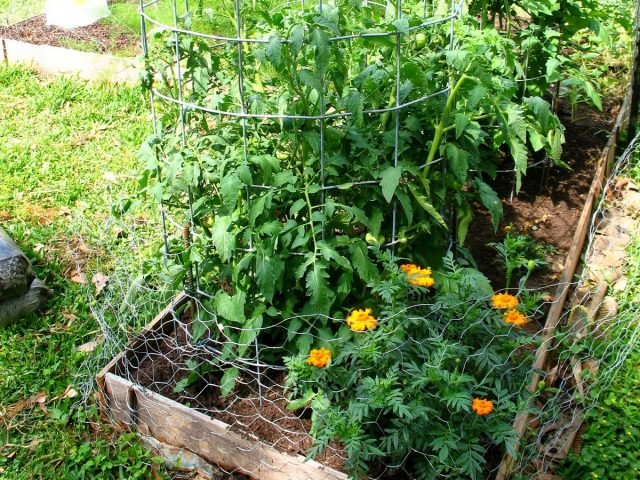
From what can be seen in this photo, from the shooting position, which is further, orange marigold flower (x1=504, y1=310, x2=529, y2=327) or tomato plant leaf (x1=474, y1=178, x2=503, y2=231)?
tomato plant leaf (x1=474, y1=178, x2=503, y2=231)

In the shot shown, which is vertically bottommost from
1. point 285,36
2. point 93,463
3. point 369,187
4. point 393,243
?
point 93,463

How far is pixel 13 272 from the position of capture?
13.5ft

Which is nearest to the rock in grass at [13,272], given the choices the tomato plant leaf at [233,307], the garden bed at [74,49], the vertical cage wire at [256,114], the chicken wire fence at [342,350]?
the chicken wire fence at [342,350]

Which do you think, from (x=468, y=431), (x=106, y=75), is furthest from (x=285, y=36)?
(x=106, y=75)

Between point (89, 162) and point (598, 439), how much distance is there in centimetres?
375

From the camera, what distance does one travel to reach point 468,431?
2.86 metres

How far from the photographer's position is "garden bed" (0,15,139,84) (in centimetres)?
656

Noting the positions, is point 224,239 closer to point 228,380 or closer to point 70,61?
point 228,380

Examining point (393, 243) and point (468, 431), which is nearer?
point (468, 431)

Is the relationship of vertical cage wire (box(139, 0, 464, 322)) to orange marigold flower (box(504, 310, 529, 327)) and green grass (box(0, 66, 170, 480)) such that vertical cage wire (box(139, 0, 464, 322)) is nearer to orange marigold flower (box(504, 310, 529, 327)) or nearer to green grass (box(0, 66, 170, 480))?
orange marigold flower (box(504, 310, 529, 327))

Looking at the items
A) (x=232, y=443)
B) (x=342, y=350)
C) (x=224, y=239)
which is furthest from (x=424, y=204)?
(x=232, y=443)

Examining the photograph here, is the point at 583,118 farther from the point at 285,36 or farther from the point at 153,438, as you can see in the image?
the point at 153,438

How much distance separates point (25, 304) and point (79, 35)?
3.80m

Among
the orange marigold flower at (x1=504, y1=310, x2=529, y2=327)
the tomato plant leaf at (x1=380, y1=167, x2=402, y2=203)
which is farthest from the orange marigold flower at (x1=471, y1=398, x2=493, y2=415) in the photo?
the tomato plant leaf at (x1=380, y1=167, x2=402, y2=203)
